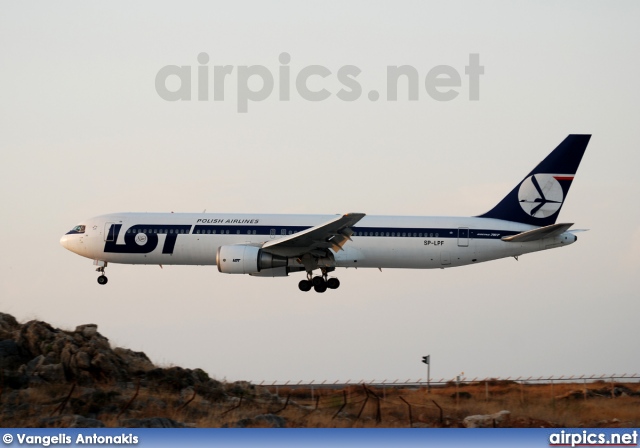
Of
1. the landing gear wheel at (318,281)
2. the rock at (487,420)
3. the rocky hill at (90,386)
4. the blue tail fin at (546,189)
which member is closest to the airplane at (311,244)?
the landing gear wheel at (318,281)

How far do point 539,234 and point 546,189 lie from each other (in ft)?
15.5

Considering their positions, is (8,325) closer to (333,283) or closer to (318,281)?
(318,281)

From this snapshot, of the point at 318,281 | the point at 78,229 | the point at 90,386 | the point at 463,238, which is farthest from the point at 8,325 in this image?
the point at 463,238

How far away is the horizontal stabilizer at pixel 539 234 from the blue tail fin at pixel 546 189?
88.0 inches

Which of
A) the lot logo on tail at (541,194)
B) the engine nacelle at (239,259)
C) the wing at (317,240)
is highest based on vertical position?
the lot logo on tail at (541,194)

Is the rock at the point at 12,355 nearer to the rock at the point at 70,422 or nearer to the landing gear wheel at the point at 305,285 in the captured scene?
the rock at the point at 70,422

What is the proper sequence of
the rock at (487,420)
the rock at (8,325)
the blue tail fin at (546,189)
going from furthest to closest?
the blue tail fin at (546,189), the rock at (8,325), the rock at (487,420)

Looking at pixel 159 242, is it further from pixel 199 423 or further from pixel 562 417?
pixel 562 417

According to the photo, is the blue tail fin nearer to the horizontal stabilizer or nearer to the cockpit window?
the horizontal stabilizer

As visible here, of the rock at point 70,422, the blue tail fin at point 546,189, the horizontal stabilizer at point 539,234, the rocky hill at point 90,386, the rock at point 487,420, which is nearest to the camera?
the rock at point 70,422

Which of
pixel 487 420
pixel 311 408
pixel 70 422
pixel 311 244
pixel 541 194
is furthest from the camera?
pixel 541 194

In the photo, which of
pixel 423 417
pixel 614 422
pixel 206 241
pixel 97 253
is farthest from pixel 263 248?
pixel 614 422

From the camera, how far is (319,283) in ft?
181

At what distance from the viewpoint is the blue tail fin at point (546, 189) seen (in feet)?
184
